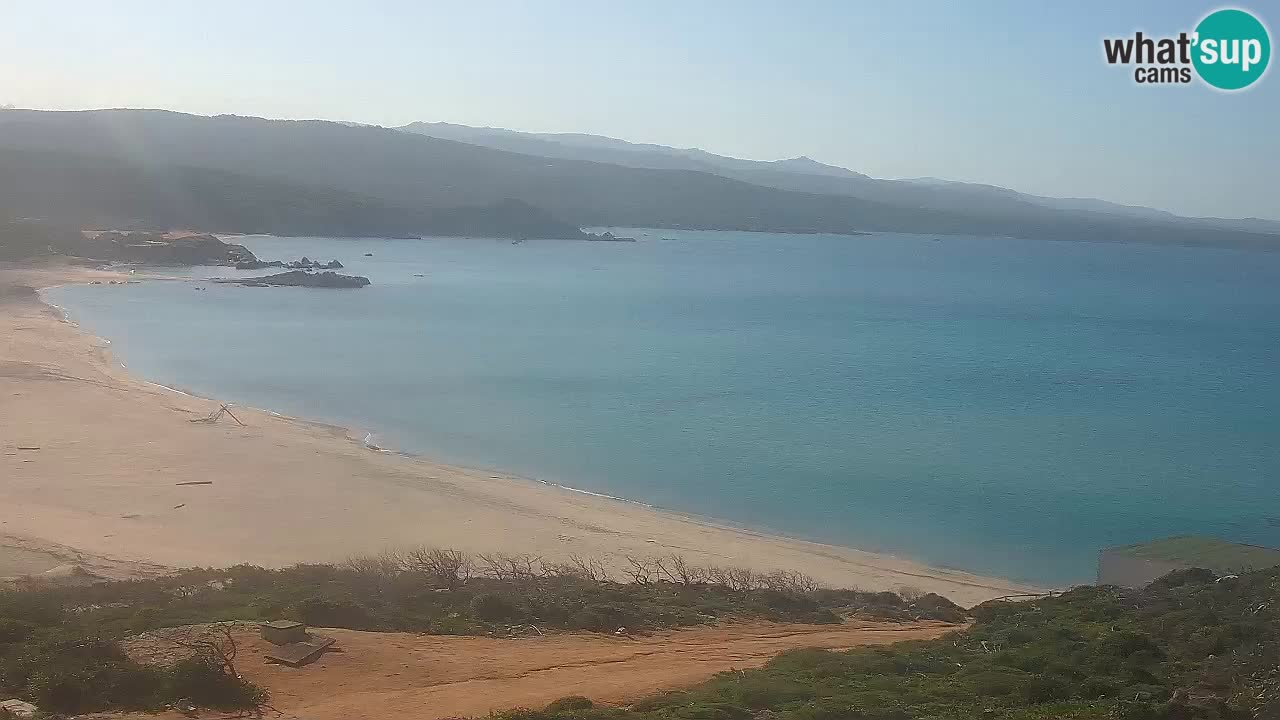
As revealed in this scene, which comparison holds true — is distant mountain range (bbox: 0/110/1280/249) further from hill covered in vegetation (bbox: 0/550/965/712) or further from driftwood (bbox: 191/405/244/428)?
hill covered in vegetation (bbox: 0/550/965/712)

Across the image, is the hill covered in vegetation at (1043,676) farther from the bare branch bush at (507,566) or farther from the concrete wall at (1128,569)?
the bare branch bush at (507,566)

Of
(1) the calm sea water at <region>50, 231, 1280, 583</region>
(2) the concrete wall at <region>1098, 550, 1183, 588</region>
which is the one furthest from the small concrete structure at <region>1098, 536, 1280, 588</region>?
(1) the calm sea water at <region>50, 231, 1280, 583</region>

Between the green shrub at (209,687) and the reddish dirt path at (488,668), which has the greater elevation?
the green shrub at (209,687)

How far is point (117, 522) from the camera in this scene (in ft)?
53.8

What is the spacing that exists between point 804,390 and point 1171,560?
850 inches

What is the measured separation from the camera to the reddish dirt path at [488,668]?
8117 mm

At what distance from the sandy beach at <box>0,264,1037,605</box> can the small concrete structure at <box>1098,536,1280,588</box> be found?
6.86 ft

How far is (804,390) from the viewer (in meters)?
36.2

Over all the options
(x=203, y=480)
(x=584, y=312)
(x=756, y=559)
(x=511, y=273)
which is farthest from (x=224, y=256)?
(x=756, y=559)

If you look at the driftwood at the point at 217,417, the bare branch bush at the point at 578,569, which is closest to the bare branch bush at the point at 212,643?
the bare branch bush at the point at 578,569

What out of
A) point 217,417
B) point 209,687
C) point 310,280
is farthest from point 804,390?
point 310,280

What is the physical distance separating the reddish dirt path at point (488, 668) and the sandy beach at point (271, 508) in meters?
5.63

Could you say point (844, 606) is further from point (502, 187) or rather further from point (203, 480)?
point (502, 187)

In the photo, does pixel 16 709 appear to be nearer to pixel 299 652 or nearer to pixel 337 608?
pixel 299 652
